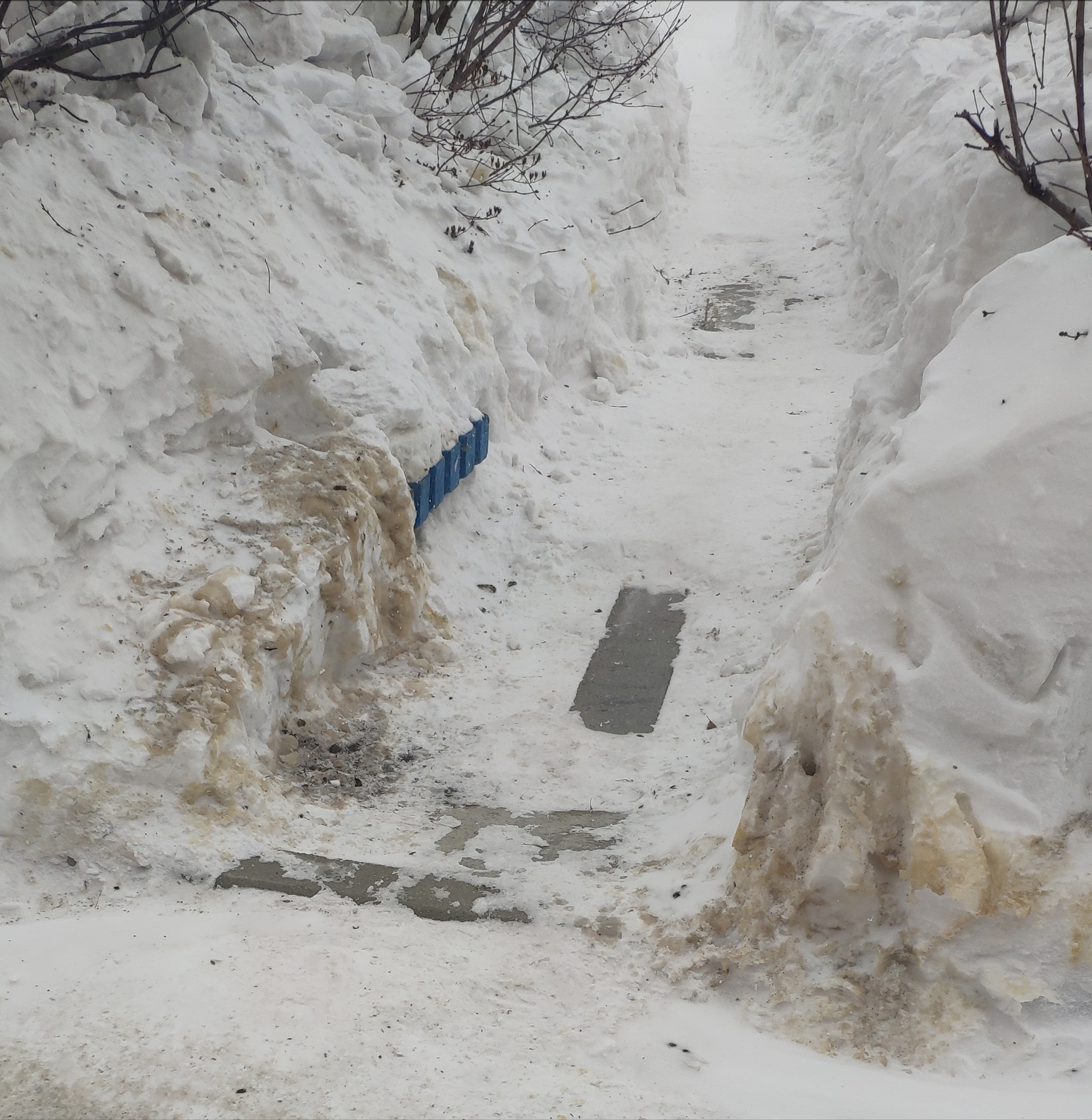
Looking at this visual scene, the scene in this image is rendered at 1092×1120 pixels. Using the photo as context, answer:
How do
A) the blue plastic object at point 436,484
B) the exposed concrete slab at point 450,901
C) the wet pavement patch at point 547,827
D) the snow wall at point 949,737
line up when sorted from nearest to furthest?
the snow wall at point 949,737, the exposed concrete slab at point 450,901, the wet pavement patch at point 547,827, the blue plastic object at point 436,484

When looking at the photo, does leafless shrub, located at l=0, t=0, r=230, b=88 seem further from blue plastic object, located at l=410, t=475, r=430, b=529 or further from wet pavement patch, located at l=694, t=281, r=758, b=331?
wet pavement patch, located at l=694, t=281, r=758, b=331

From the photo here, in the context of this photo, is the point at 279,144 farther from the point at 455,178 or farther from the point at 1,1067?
the point at 1,1067

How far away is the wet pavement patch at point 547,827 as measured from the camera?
145 inches

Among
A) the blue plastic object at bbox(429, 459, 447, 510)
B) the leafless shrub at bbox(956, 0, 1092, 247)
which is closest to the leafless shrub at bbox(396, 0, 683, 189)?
the blue plastic object at bbox(429, 459, 447, 510)

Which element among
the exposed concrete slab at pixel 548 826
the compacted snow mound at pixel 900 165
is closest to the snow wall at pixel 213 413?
the exposed concrete slab at pixel 548 826

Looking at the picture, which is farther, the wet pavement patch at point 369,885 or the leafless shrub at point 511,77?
the leafless shrub at point 511,77

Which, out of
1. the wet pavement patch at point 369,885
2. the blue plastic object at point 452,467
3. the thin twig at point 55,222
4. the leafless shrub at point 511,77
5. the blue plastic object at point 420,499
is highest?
the leafless shrub at point 511,77

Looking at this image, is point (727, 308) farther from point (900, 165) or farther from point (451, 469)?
point (451, 469)

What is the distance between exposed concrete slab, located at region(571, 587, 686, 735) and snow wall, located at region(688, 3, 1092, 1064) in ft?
4.28

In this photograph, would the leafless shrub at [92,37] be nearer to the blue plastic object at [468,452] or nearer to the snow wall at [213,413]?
the snow wall at [213,413]

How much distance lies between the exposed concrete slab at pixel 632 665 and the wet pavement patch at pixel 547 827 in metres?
0.66

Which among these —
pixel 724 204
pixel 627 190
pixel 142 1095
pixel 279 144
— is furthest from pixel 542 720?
pixel 724 204

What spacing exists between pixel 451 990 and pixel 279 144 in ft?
14.1

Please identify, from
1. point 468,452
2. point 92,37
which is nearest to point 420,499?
point 468,452
